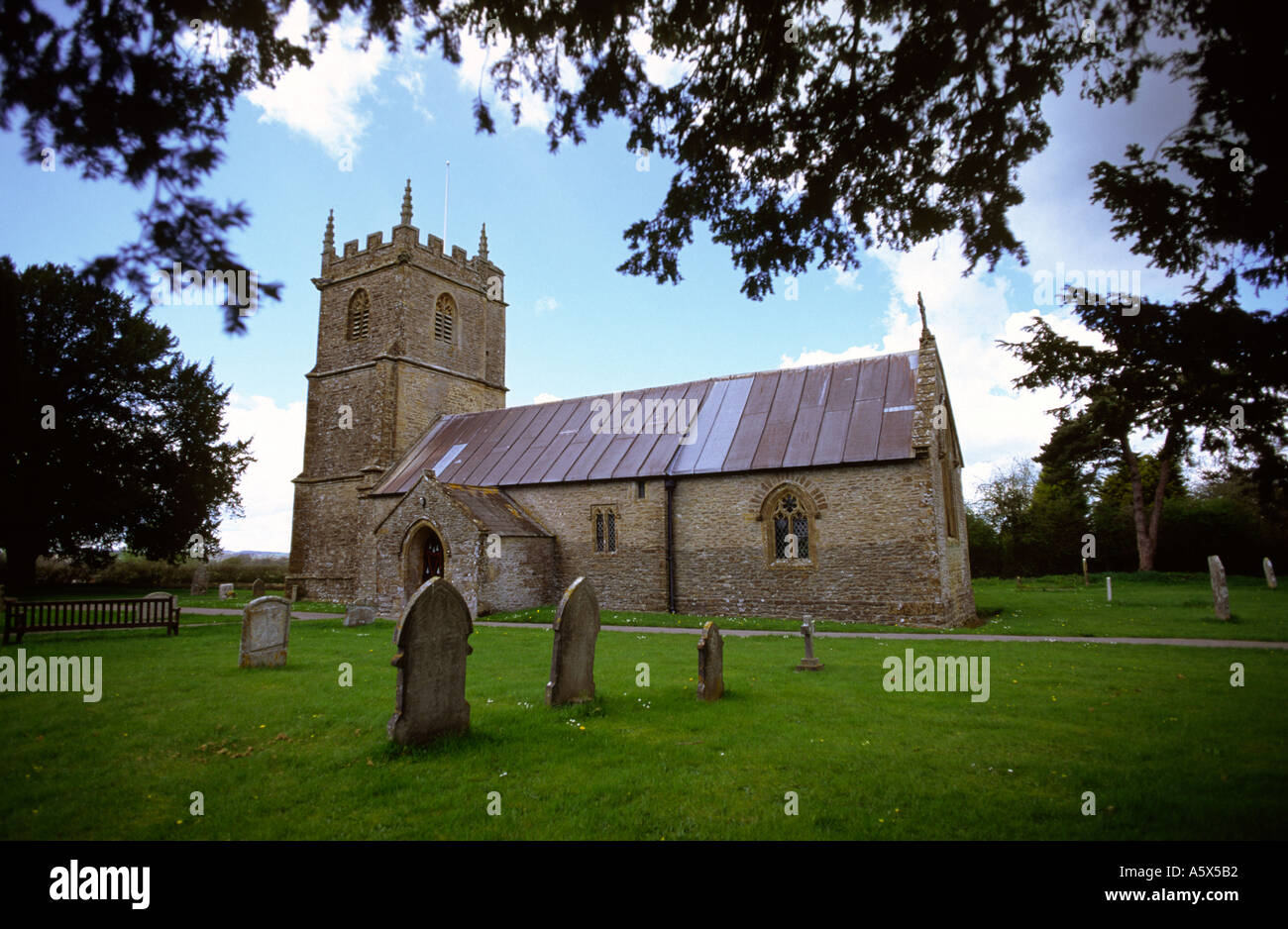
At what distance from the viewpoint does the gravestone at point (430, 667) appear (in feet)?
17.6

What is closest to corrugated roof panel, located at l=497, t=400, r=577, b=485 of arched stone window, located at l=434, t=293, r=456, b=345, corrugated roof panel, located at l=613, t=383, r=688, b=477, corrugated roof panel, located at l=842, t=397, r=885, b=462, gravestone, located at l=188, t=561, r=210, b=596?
corrugated roof panel, located at l=613, t=383, r=688, b=477

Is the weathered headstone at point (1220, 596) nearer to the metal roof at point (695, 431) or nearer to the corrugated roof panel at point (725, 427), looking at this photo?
the metal roof at point (695, 431)

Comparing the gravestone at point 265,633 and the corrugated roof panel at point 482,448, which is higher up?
the corrugated roof panel at point 482,448

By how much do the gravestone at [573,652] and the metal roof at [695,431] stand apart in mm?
10098

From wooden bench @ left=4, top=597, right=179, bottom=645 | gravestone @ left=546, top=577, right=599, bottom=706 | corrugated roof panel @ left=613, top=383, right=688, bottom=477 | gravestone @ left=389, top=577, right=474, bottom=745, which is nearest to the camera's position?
gravestone @ left=389, top=577, right=474, bottom=745

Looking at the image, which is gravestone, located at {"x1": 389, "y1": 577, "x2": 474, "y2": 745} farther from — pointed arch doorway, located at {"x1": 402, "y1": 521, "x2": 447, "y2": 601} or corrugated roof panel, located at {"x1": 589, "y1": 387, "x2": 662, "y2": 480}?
pointed arch doorway, located at {"x1": 402, "y1": 521, "x2": 447, "y2": 601}

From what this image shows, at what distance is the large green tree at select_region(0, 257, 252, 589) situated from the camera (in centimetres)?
410

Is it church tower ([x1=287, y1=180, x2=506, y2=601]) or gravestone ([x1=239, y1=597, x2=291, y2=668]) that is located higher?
church tower ([x1=287, y1=180, x2=506, y2=601])

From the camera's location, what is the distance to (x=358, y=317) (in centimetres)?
2600

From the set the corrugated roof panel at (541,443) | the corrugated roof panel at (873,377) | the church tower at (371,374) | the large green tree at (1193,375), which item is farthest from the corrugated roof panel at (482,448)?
the large green tree at (1193,375)

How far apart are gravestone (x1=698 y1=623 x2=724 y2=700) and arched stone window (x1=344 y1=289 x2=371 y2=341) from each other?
76.1ft

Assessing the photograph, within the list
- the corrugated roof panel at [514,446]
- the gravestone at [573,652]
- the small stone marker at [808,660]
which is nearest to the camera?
the gravestone at [573,652]
